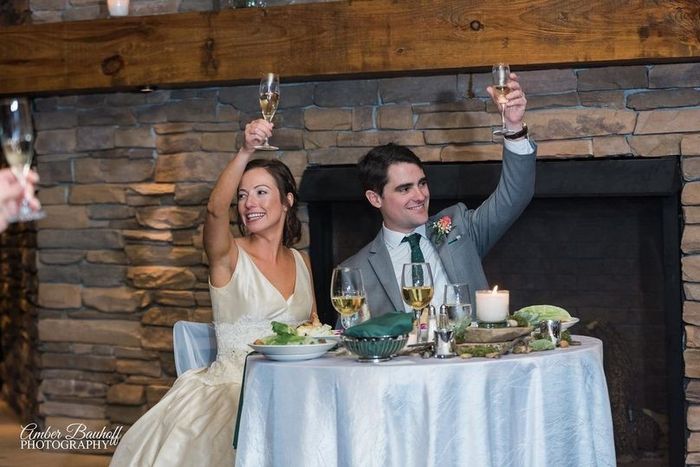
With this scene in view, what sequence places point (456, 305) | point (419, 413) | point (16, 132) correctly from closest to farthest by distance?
point (16, 132) < point (419, 413) < point (456, 305)

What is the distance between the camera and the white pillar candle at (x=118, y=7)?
436 cm

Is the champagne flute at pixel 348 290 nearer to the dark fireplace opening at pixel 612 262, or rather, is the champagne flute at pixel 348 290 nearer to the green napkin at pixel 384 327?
the green napkin at pixel 384 327

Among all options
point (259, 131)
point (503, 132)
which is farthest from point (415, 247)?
point (259, 131)

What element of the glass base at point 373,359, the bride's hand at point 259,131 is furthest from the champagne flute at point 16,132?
the bride's hand at point 259,131

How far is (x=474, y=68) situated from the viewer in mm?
3926

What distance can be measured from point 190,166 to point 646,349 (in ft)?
6.72

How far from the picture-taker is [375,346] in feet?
8.15

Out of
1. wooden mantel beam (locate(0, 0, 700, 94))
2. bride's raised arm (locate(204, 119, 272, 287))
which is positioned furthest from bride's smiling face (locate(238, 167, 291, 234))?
wooden mantel beam (locate(0, 0, 700, 94))

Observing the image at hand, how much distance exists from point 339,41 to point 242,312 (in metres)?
1.21

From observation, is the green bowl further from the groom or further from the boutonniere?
the boutonniere

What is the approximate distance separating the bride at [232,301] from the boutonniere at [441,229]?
0.51 metres

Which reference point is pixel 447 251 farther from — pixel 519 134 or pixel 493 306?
pixel 493 306

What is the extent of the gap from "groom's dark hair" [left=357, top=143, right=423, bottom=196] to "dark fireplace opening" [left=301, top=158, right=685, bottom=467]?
0.63m

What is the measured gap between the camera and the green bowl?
2479mm
